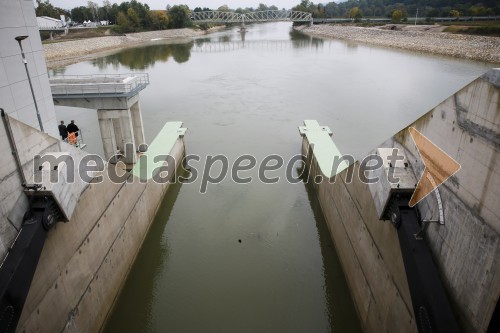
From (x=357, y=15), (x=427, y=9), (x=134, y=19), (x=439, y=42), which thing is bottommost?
(x=439, y=42)

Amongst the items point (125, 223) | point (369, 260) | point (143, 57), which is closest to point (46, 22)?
point (143, 57)

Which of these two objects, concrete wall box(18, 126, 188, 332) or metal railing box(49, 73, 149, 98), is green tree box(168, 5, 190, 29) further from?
concrete wall box(18, 126, 188, 332)

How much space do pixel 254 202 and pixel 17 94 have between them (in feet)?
27.6

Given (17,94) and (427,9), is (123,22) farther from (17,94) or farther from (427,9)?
(427,9)

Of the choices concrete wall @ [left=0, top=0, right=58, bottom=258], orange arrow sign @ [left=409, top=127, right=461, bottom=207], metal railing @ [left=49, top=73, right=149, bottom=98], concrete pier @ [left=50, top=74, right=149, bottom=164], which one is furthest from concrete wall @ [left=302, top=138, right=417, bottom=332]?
metal railing @ [left=49, top=73, right=149, bottom=98]

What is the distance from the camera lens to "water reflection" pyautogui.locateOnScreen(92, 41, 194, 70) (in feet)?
151

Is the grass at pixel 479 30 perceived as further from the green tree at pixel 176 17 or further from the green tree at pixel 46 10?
the green tree at pixel 46 10

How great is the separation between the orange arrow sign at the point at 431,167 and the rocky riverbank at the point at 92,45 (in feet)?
154

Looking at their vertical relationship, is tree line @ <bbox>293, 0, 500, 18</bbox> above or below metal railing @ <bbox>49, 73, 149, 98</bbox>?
above

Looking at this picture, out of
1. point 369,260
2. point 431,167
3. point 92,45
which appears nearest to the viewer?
point 431,167

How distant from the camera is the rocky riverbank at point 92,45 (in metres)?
48.2

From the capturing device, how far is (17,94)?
862 cm

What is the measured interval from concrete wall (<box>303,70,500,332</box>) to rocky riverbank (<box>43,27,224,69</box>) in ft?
154

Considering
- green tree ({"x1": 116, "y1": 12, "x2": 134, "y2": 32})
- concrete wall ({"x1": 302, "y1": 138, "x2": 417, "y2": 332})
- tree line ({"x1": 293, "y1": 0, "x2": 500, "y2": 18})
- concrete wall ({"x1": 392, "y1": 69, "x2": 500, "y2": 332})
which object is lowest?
concrete wall ({"x1": 302, "y1": 138, "x2": 417, "y2": 332})
